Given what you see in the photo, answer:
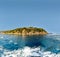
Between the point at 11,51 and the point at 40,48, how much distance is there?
1.43 meters

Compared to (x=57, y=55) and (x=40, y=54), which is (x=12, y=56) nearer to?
(x=40, y=54)

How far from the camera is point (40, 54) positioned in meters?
10.8

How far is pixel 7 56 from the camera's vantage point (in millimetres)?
10773

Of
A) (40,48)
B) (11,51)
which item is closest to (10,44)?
(11,51)

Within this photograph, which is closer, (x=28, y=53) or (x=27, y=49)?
(x=28, y=53)

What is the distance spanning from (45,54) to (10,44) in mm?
1738

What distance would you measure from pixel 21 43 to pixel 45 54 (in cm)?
136

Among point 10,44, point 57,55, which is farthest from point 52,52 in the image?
point 10,44

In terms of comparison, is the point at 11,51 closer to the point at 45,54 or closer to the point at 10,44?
the point at 10,44

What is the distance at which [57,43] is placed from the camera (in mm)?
11500

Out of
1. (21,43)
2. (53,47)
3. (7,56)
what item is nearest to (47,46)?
(53,47)

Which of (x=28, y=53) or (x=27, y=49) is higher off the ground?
(x=27, y=49)

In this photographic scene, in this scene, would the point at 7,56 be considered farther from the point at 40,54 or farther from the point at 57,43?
the point at 57,43

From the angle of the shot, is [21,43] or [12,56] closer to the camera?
[12,56]
